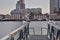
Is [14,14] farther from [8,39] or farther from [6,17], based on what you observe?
[8,39]

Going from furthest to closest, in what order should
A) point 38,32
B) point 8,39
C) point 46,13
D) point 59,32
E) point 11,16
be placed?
1. point 11,16
2. point 46,13
3. point 38,32
4. point 59,32
5. point 8,39

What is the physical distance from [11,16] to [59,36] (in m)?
20.8

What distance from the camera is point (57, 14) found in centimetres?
2728

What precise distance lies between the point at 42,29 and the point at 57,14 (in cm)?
1683

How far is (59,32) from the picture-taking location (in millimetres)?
3176

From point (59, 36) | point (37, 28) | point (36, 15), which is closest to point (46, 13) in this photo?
point (36, 15)

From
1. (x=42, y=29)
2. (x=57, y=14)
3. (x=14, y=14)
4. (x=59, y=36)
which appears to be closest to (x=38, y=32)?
(x=42, y=29)

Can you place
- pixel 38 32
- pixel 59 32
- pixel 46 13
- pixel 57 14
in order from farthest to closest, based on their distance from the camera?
pixel 57 14 < pixel 46 13 < pixel 38 32 < pixel 59 32

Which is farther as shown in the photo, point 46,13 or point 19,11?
point 19,11

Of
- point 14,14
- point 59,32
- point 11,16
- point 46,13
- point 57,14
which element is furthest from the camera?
point 57,14

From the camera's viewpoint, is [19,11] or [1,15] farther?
[19,11]

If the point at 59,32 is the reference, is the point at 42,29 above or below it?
below

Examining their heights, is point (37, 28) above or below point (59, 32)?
below

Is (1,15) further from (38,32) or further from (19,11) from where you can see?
(38,32)
